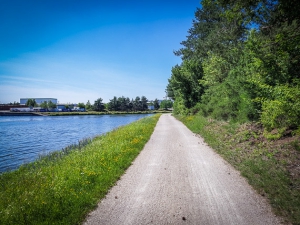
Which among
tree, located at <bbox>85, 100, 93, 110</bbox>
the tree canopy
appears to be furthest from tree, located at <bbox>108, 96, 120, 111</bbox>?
the tree canopy

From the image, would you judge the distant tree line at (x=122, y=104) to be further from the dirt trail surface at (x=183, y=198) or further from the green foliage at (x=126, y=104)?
the dirt trail surface at (x=183, y=198)

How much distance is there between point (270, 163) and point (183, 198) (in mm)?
4446

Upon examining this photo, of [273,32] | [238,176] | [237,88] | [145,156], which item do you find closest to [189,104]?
[237,88]

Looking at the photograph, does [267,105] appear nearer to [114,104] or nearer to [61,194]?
[61,194]

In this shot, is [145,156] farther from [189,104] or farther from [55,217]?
[189,104]

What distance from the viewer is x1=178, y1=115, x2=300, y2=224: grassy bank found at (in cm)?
475

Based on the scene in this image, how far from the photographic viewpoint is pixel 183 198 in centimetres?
522

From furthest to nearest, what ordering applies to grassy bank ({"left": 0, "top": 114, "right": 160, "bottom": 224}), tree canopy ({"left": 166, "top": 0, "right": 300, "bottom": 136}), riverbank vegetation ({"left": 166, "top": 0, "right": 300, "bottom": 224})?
1. tree canopy ({"left": 166, "top": 0, "right": 300, "bottom": 136})
2. riverbank vegetation ({"left": 166, "top": 0, "right": 300, "bottom": 224})
3. grassy bank ({"left": 0, "top": 114, "right": 160, "bottom": 224})

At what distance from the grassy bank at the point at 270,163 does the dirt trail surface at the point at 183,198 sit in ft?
1.18

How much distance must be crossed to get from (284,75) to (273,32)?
4.15m

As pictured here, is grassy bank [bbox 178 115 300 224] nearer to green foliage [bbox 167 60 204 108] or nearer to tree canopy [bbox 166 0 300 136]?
tree canopy [bbox 166 0 300 136]

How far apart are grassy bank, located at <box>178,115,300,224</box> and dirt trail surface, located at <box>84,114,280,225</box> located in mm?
359

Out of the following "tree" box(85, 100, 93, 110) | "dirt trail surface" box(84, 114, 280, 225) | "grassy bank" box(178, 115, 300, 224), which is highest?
"tree" box(85, 100, 93, 110)

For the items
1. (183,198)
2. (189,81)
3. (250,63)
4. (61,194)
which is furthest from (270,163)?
(189,81)
